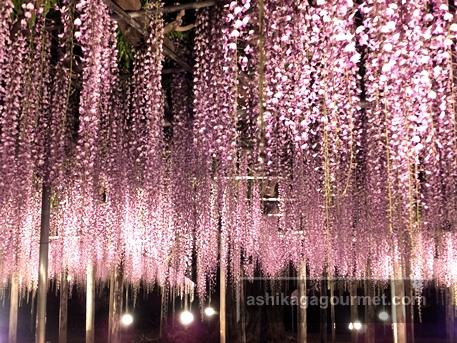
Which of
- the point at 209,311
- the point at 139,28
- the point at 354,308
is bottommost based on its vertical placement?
the point at 209,311

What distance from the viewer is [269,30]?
4.03 metres

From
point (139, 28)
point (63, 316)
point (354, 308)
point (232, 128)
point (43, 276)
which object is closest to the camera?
point (139, 28)

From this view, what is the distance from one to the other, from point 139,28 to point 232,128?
153 centimetres

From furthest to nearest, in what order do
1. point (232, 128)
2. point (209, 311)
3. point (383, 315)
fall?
point (383, 315) → point (209, 311) → point (232, 128)

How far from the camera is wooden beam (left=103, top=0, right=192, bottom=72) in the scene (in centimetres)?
434

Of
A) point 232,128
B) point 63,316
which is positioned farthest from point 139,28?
point 63,316

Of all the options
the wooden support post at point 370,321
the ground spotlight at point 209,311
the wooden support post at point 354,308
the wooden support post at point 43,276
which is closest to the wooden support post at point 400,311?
the wooden support post at point 370,321

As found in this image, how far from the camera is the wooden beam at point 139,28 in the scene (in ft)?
14.3

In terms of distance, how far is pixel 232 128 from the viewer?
584cm

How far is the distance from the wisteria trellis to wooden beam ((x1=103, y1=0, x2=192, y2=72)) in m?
0.12

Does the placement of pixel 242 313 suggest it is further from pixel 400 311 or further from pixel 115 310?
pixel 400 311

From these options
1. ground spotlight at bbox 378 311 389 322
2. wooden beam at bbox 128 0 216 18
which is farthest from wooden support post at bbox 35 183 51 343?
ground spotlight at bbox 378 311 389 322

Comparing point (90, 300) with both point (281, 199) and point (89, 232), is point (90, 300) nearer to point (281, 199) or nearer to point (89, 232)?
point (89, 232)

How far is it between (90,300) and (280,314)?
4.56m
